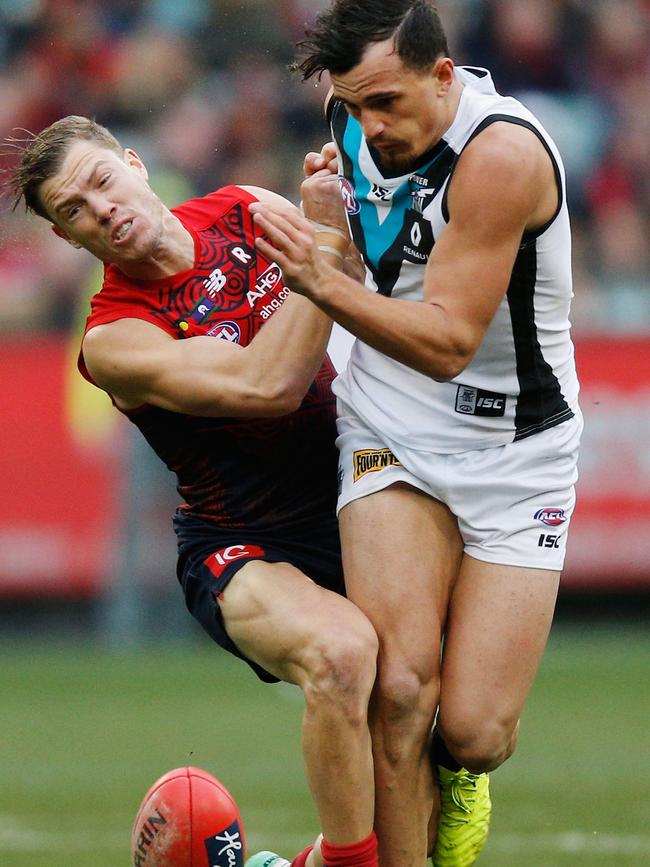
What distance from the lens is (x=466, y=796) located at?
539 cm

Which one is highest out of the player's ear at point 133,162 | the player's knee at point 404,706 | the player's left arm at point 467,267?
the player's ear at point 133,162

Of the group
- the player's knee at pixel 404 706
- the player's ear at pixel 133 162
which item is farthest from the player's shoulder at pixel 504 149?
the player's knee at pixel 404 706

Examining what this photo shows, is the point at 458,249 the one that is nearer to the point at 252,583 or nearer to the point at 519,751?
the point at 252,583

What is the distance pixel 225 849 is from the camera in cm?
538

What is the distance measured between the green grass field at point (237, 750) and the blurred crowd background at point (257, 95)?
2384 millimetres

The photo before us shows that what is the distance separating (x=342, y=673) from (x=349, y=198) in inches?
56.7

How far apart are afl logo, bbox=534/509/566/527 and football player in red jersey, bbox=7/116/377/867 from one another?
68cm

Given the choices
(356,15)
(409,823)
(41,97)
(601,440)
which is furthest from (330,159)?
(41,97)

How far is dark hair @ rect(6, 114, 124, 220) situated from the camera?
204 inches

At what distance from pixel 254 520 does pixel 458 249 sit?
120 cm

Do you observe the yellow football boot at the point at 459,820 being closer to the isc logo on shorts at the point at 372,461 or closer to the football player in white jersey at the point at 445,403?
the football player in white jersey at the point at 445,403

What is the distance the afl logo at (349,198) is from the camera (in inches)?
200

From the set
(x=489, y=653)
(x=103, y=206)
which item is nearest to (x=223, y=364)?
(x=103, y=206)

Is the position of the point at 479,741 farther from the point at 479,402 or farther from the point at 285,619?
the point at 479,402
